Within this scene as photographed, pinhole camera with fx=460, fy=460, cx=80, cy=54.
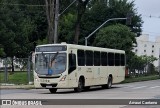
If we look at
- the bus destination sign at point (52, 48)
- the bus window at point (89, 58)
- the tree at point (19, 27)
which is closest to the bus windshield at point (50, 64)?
the bus destination sign at point (52, 48)

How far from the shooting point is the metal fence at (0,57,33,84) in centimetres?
4116

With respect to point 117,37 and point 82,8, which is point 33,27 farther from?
point 82,8

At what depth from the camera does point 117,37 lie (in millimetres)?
54438

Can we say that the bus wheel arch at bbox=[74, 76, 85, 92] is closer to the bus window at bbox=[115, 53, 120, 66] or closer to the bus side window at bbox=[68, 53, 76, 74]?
the bus side window at bbox=[68, 53, 76, 74]

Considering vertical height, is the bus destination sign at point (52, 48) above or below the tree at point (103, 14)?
below

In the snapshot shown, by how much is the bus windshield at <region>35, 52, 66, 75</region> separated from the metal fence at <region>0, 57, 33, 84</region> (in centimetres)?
1196

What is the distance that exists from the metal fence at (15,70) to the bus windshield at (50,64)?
12.0 meters

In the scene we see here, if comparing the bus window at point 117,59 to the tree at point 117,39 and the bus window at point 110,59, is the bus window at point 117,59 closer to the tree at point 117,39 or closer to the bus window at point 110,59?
the bus window at point 110,59

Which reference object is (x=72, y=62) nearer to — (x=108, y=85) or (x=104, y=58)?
(x=104, y=58)

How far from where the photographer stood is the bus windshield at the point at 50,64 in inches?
1103

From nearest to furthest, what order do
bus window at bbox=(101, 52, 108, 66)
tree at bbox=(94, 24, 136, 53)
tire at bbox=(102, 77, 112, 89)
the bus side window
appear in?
the bus side window → bus window at bbox=(101, 52, 108, 66) → tire at bbox=(102, 77, 112, 89) → tree at bbox=(94, 24, 136, 53)

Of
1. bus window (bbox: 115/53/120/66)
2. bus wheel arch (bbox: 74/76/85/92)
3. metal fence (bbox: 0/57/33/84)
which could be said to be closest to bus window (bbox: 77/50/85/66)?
bus wheel arch (bbox: 74/76/85/92)

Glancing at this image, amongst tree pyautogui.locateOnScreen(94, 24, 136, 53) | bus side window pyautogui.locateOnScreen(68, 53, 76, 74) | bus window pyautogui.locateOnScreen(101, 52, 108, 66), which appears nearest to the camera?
bus side window pyautogui.locateOnScreen(68, 53, 76, 74)

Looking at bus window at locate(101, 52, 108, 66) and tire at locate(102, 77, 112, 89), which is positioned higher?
bus window at locate(101, 52, 108, 66)
